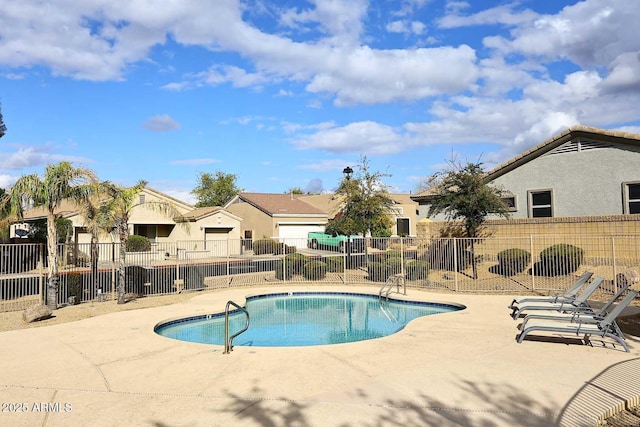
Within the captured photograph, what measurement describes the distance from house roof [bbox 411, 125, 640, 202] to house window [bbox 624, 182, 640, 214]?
1730 mm

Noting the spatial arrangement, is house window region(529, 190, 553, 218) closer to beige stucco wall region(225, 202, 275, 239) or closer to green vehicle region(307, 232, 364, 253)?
green vehicle region(307, 232, 364, 253)

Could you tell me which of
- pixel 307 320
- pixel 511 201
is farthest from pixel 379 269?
pixel 511 201

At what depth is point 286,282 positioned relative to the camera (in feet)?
67.9

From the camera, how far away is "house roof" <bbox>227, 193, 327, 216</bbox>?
4270 centimetres

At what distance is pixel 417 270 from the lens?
64.6 ft

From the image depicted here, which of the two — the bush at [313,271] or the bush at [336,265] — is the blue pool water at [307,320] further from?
the bush at [336,265]

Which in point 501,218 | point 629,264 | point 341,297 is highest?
point 501,218

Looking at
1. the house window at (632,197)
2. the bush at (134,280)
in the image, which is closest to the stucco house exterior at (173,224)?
the bush at (134,280)

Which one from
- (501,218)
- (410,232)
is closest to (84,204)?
(501,218)

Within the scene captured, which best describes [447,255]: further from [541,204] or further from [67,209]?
[67,209]

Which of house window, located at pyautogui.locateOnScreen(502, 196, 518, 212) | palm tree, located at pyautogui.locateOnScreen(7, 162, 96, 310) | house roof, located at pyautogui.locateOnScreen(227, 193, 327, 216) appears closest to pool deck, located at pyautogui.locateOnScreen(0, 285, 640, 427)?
palm tree, located at pyautogui.locateOnScreen(7, 162, 96, 310)

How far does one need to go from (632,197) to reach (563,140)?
3802mm

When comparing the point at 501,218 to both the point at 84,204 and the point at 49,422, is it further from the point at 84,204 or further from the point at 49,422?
the point at 49,422

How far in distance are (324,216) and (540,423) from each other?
127 feet
